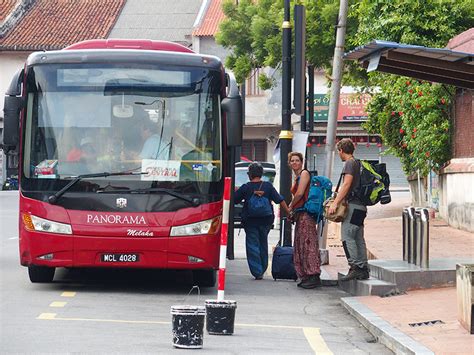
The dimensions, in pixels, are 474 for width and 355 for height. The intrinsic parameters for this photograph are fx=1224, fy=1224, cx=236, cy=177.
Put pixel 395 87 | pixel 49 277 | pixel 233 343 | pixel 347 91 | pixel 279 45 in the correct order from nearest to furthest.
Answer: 1. pixel 233 343
2. pixel 49 277
3. pixel 395 87
4. pixel 279 45
5. pixel 347 91

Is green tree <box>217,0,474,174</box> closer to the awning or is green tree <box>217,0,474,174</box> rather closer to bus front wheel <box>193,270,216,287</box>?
the awning

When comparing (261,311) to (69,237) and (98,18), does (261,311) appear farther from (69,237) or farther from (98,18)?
(98,18)

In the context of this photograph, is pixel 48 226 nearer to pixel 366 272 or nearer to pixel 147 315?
pixel 147 315

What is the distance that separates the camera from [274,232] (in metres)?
31.6

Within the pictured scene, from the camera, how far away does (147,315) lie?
13188 mm

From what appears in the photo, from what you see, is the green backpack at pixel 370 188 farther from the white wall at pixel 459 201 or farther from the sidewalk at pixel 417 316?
the white wall at pixel 459 201

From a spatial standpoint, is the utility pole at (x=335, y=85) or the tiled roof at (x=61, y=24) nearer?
the utility pole at (x=335, y=85)

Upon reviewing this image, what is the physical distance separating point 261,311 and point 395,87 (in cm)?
1732

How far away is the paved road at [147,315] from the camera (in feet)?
35.8

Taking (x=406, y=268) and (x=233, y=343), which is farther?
(x=406, y=268)

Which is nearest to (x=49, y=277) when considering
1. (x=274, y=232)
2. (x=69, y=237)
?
(x=69, y=237)

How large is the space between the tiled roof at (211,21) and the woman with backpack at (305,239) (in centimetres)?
4674

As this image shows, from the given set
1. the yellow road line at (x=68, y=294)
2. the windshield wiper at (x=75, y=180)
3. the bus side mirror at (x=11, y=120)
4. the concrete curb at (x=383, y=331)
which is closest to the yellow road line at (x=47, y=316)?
the yellow road line at (x=68, y=294)

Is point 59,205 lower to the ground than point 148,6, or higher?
lower
